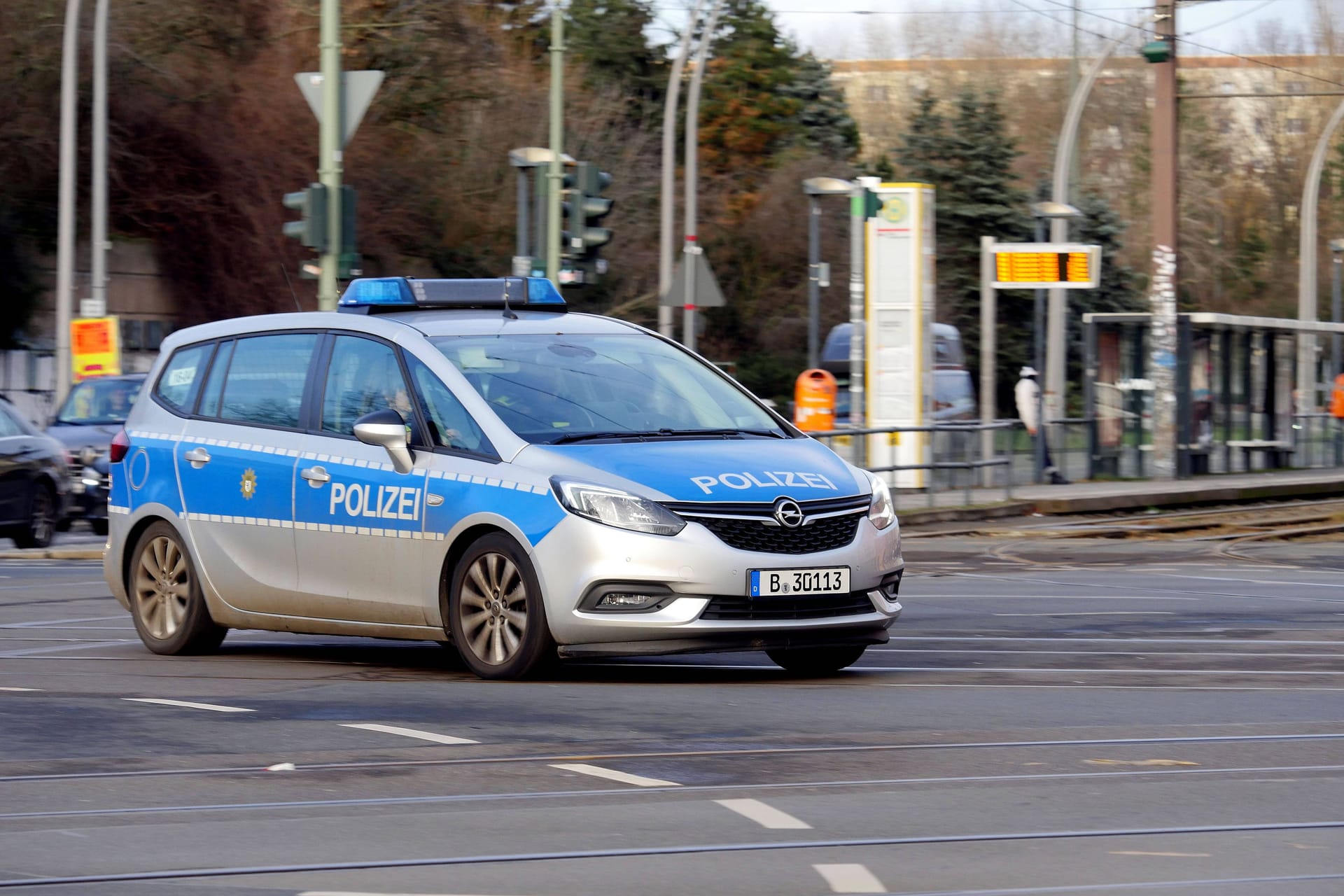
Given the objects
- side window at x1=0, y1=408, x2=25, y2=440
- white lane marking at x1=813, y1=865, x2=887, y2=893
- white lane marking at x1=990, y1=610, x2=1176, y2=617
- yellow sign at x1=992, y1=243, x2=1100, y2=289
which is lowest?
white lane marking at x1=990, y1=610, x2=1176, y2=617

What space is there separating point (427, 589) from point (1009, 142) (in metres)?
55.1

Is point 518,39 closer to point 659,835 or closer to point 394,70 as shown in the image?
point 394,70

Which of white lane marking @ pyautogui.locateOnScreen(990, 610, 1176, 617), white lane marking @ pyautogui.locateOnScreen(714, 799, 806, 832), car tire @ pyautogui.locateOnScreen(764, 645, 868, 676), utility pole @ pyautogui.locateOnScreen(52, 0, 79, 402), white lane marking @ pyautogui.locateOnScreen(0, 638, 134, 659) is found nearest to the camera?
white lane marking @ pyautogui.locateOnScreen(714, 799, 806, 832)

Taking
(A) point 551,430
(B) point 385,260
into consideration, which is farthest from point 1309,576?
(B) point 385,260

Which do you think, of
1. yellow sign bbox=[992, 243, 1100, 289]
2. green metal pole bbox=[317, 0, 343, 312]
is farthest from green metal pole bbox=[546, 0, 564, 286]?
yellow sign bbox=[992, 243, 1100, 289]

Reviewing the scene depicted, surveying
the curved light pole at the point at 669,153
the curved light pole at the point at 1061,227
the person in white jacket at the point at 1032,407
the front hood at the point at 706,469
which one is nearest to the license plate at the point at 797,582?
the front hood at the point at 706,469

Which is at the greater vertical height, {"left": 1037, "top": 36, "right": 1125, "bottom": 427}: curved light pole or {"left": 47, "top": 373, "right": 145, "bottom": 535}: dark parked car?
{"left": 1037, "top": 36, "right": 1125, "bottom": 427}: curved light pole

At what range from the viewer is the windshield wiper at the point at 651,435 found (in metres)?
9.19

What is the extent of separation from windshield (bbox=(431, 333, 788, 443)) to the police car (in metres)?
0.01

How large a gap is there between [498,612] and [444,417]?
0.94 m

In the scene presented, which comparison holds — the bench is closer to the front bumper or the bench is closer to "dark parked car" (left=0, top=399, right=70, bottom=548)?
"dark parked car" (left=0, top=399, right=70, bottom=548)

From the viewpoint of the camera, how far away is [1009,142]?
205ft

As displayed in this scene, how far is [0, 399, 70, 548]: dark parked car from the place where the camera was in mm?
19969

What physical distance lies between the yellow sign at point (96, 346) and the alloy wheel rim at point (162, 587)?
51.1ft
